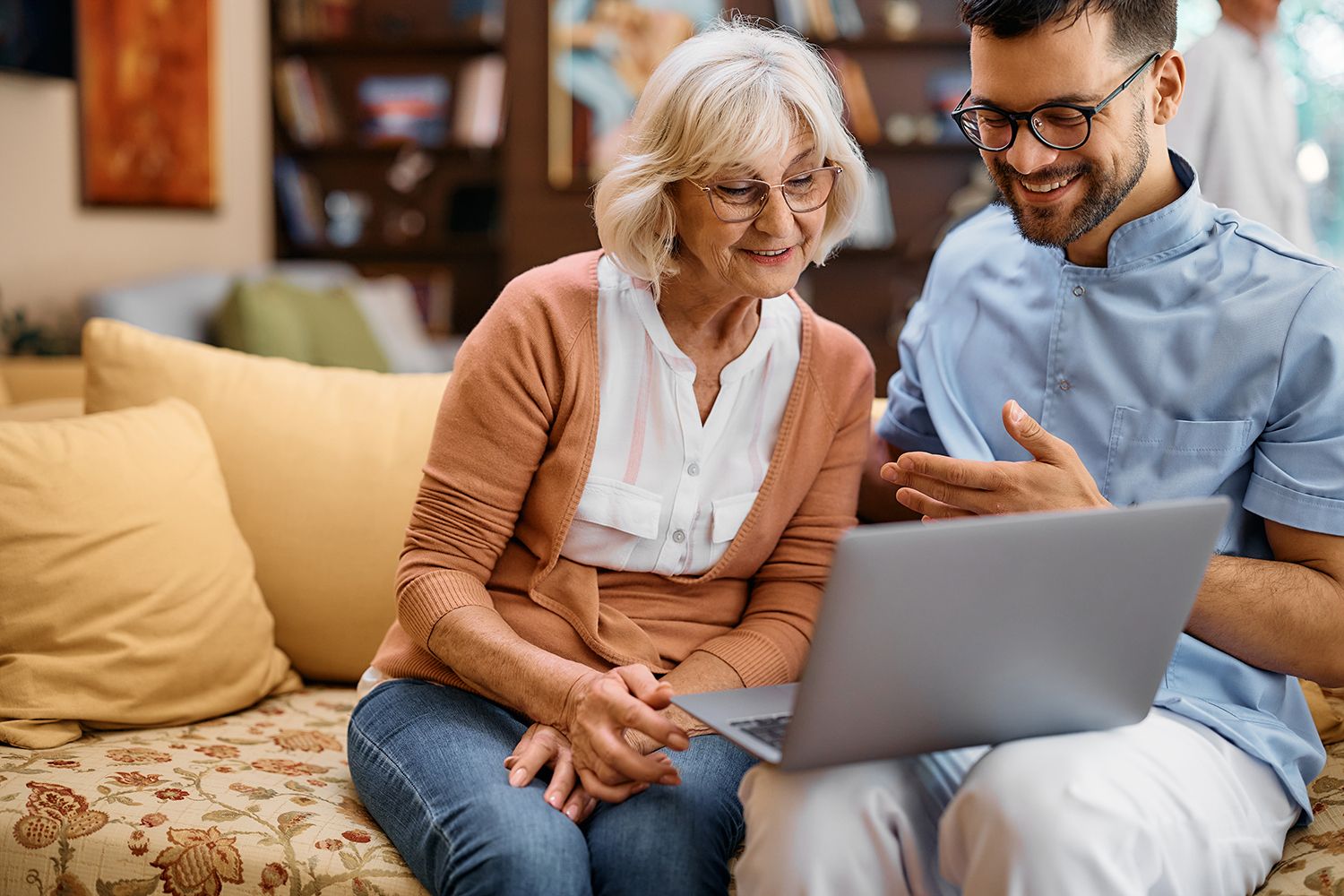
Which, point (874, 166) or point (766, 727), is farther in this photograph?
point (874, 166)

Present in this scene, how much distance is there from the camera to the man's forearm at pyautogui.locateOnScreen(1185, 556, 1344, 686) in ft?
4.26

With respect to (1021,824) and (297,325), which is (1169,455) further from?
(297,325)

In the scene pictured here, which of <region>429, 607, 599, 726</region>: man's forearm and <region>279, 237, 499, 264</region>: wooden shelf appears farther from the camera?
<region>279, 237, 499, 264</region>: wooden shelf

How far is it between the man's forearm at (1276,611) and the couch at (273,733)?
203 mm

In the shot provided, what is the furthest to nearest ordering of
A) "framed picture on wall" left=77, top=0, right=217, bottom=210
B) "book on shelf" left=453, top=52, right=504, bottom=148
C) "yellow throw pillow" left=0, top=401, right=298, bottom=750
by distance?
"book on shelf" left=453, top=52, right=504, bottom=148, "framed picture on wall" left=77, top=0, right=217, bottom=210, "yellow throw pillow" left=0, top=401, right=298, bottom=750

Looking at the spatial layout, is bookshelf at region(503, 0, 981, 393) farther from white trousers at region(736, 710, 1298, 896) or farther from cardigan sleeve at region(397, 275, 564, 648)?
white trousers at region(736, 710, 1298, 896)

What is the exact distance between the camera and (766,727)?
1.17m

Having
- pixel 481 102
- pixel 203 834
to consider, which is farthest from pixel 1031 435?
pixel 481 102

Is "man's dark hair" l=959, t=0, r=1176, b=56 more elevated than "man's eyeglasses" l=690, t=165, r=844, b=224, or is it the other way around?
"man's dark hair" l=959, t=0, r=1176, b=56

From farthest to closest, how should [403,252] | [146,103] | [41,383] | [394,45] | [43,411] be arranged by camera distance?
[403,252] → [394,45] → [146,103] → [41,383] → [43,411]

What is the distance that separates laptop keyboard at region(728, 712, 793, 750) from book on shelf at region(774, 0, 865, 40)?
3.98 m

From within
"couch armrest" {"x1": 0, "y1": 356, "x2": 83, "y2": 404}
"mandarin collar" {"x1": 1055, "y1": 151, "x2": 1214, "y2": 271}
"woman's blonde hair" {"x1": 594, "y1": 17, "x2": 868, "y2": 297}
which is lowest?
"couch armrest" {"x1": 0, "y1": 356, "x2": 83, "y2": 404}

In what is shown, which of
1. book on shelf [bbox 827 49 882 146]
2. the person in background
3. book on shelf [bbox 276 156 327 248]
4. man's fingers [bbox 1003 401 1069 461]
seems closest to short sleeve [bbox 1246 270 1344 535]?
man's fingers [bbox 1003 401 1069 461]

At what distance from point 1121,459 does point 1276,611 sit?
0.24 meters
